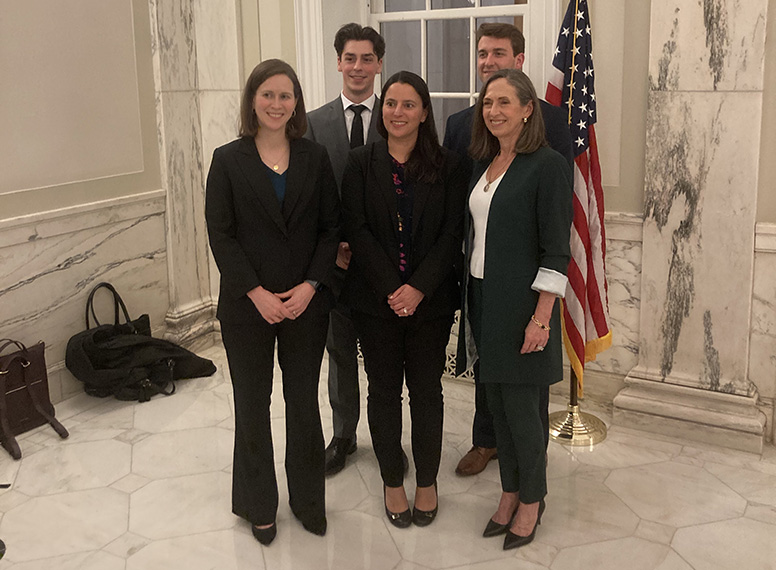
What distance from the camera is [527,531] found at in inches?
116

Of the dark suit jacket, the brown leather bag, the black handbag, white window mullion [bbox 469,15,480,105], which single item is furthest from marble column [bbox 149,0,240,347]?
the dark suit jacket

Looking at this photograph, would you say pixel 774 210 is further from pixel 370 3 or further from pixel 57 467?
pixel 57 467

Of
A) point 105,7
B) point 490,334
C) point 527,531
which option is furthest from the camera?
point 105,7

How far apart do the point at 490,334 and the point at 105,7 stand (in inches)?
114

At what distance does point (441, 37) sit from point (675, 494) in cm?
269

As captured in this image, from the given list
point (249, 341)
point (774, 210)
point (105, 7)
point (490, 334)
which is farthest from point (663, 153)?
point (105, 7)

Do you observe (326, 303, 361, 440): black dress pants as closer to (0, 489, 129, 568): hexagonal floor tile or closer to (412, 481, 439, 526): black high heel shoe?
(412, 481, 439, 526): black high heel shoe

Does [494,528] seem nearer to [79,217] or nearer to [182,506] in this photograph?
[182,506]

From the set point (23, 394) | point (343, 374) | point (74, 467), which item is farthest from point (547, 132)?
point (23, 394)

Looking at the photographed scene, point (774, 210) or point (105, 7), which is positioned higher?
point (105, 7)

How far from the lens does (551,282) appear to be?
2656mm

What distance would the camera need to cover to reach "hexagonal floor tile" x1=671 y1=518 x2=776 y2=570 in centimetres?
284

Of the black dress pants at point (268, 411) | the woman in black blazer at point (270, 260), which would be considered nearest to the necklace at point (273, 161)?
the woman in black blazer at point (270, 260)

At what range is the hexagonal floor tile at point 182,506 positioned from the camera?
10.3 feet
